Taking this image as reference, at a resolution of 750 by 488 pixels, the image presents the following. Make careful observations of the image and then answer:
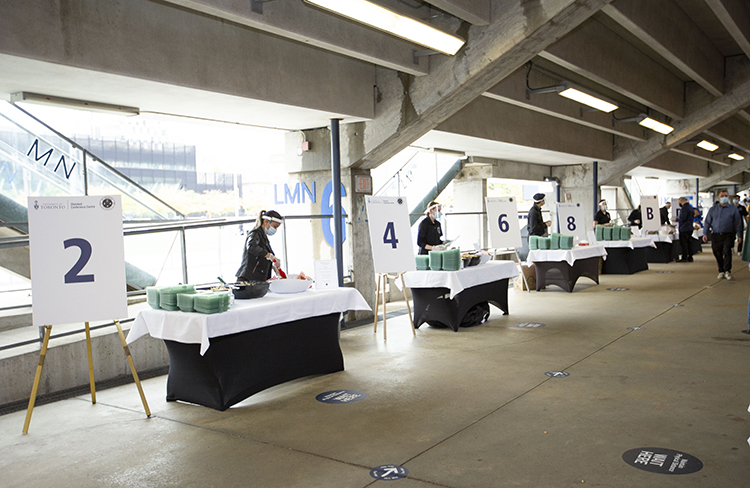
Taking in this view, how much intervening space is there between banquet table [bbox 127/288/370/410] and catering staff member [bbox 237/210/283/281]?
21.1 inches

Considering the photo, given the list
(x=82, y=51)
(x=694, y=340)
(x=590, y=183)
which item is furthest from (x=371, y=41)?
(x=590, y=183)

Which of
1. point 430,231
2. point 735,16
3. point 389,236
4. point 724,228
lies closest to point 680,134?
point 724,228

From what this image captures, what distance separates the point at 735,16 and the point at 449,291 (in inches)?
222

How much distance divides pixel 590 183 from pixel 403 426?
13.6 meters

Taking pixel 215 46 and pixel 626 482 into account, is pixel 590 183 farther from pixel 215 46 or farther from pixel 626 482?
pixel 626 482

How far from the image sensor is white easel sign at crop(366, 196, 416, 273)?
6.73 meters

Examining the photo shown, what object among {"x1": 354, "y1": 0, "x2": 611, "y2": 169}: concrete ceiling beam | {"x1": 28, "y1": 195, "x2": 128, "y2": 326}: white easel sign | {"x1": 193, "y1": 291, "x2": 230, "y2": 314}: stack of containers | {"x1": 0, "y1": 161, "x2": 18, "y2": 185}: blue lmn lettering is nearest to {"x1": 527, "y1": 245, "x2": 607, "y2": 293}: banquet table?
{"x1": 354, "y1": 0, "x2": 611, "y2": 169}: concrete ceiling beam

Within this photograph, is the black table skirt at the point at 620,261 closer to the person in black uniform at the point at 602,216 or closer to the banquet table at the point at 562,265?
the person in black uniform at the point at 602,216

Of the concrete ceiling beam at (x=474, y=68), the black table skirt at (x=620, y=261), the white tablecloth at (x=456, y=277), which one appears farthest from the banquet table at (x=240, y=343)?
the black table skirt at (x=620, y=261)

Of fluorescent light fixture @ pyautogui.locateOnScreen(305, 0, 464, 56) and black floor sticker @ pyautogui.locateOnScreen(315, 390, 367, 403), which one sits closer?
black floor sticker @ pyautogui.locateOnScreen(315, 390, 367, 403)

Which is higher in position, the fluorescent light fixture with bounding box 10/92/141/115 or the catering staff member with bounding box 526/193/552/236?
the fluorescent light fixture with bounding box 10/92/141/115

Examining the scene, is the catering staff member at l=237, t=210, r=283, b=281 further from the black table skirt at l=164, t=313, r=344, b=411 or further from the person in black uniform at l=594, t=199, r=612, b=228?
the person in black uniform at l=594, t=199, r=612, b=228

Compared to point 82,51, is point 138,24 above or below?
above

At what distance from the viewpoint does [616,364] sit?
5395 millimetres
